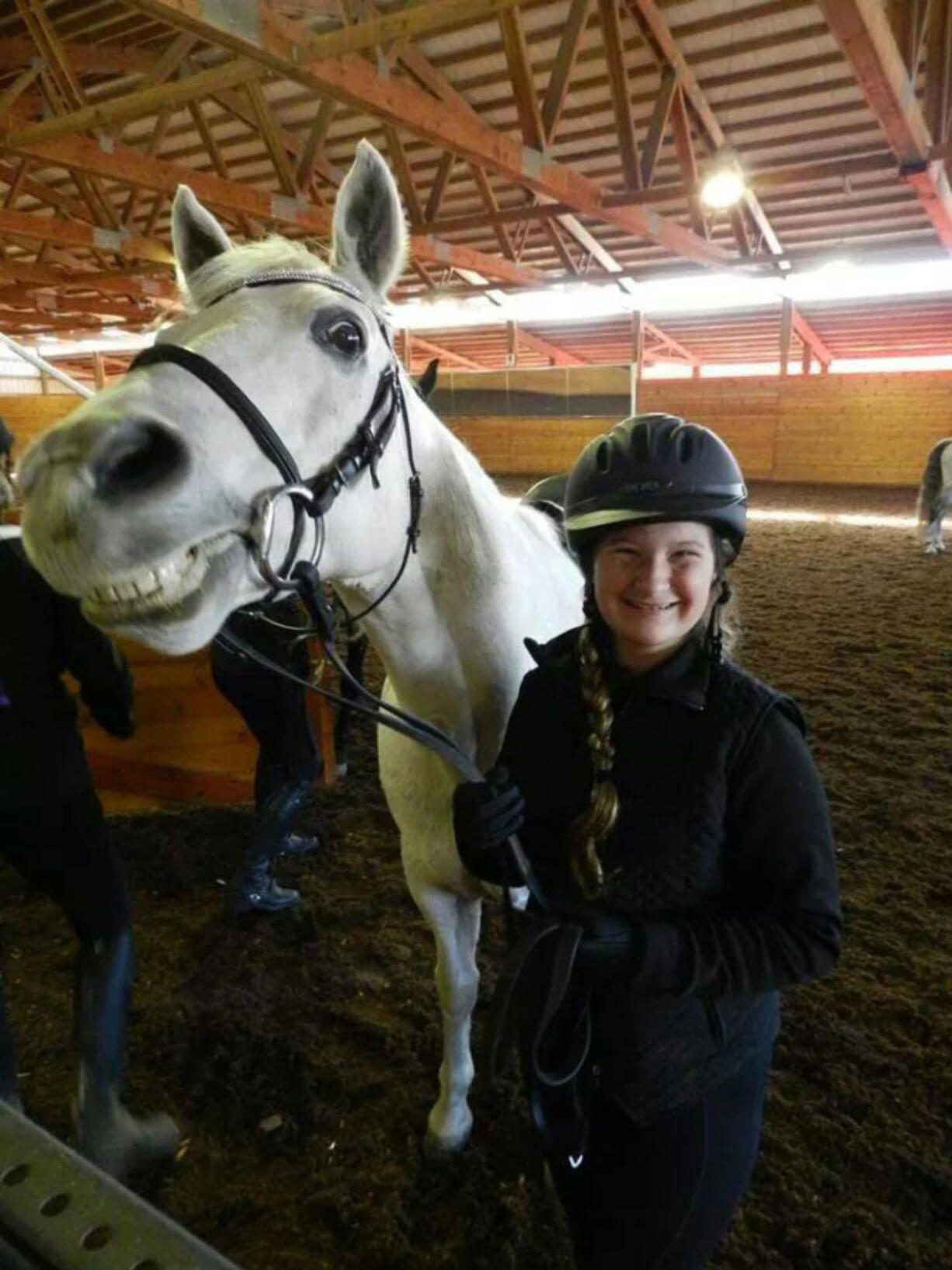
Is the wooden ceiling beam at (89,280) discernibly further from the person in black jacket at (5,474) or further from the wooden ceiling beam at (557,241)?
the person in black jacket at (5,474)

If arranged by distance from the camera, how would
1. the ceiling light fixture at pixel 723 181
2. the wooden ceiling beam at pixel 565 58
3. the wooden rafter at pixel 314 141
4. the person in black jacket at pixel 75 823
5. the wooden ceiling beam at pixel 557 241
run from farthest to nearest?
the wooden ceiling beam at pixel 557 241
the ceiling light fixture at pixel 723 181
the wooden rafter at pixel 314 141
the wooden ceiling beam at pixel 565 58
the person in black jacket at pixel 75 823

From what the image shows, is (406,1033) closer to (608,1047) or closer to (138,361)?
(608,1047)

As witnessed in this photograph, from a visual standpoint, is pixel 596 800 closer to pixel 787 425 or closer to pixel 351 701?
pixel 351 701

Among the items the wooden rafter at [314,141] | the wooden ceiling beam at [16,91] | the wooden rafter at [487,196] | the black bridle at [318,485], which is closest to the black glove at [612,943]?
the black bridle at [318,485]

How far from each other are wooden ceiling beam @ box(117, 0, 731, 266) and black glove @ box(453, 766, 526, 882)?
192 inches

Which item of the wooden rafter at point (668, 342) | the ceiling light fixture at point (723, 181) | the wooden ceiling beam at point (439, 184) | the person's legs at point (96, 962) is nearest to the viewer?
the person's legs at point (96, 962)

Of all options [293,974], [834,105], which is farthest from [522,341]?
[293,974]

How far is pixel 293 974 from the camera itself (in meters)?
2.63

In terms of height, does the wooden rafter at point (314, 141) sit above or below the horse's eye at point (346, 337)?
above

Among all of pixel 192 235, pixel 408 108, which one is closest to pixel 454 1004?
pixel 192 235

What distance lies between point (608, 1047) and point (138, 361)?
4.20 feet

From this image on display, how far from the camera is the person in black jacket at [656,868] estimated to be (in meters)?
1.07

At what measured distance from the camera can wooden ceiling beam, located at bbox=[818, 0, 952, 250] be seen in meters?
5.03

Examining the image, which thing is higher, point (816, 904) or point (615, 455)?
point (615, 455)
